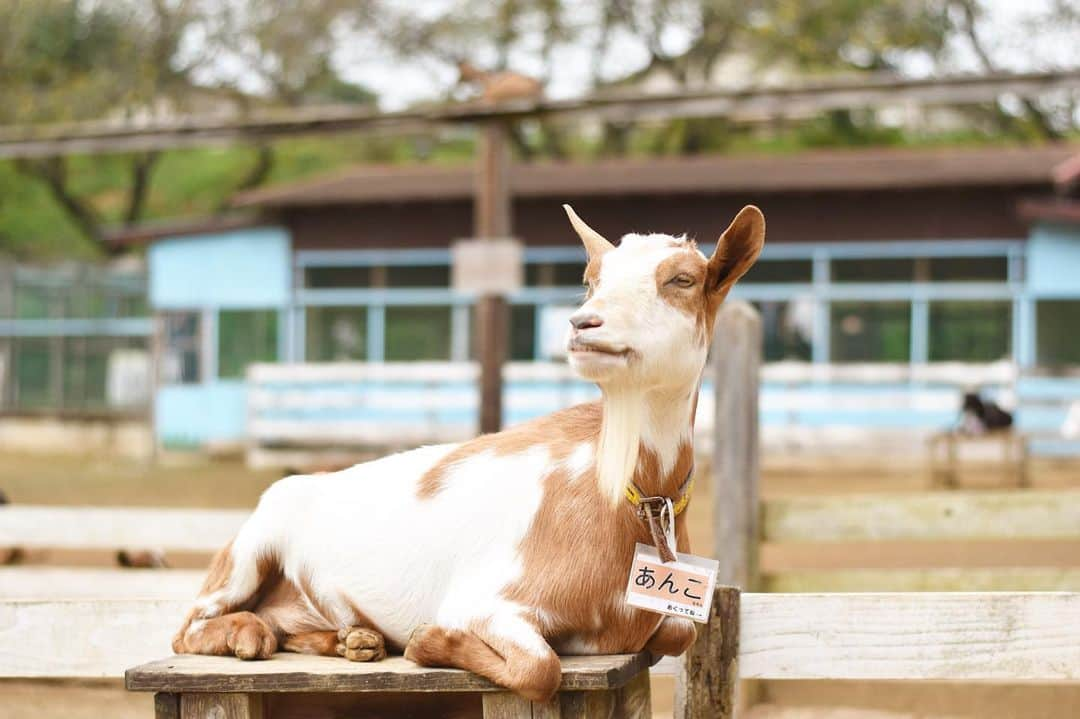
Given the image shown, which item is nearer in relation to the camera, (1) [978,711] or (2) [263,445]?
(1) [978,711]

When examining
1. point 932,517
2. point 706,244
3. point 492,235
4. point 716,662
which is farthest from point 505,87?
point 706,244

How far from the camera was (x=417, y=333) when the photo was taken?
1998 centimetres

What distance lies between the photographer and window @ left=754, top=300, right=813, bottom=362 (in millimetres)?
18750

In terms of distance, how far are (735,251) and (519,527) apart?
0.60m

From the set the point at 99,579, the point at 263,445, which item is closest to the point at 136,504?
the point at 263,445

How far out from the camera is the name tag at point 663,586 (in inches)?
90.8

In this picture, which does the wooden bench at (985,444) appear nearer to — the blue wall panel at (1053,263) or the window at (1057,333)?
the window at (1057,333)

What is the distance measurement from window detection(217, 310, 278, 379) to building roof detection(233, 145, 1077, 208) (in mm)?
1717

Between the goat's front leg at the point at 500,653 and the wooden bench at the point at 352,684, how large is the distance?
0.03 metres

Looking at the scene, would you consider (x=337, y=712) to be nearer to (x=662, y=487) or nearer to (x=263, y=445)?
(x=662, y=487)

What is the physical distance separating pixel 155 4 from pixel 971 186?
642 inches

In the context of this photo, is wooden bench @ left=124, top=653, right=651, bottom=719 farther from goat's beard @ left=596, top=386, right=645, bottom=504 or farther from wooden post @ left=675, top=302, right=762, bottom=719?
wooden post @ left=675, top=302, right=762, bottom=719

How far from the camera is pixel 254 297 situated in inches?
808

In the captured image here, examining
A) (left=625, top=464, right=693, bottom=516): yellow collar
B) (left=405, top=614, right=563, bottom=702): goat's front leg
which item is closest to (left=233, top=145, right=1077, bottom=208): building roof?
(left=625, top=464, right=693, bottom=516): yellow collar
